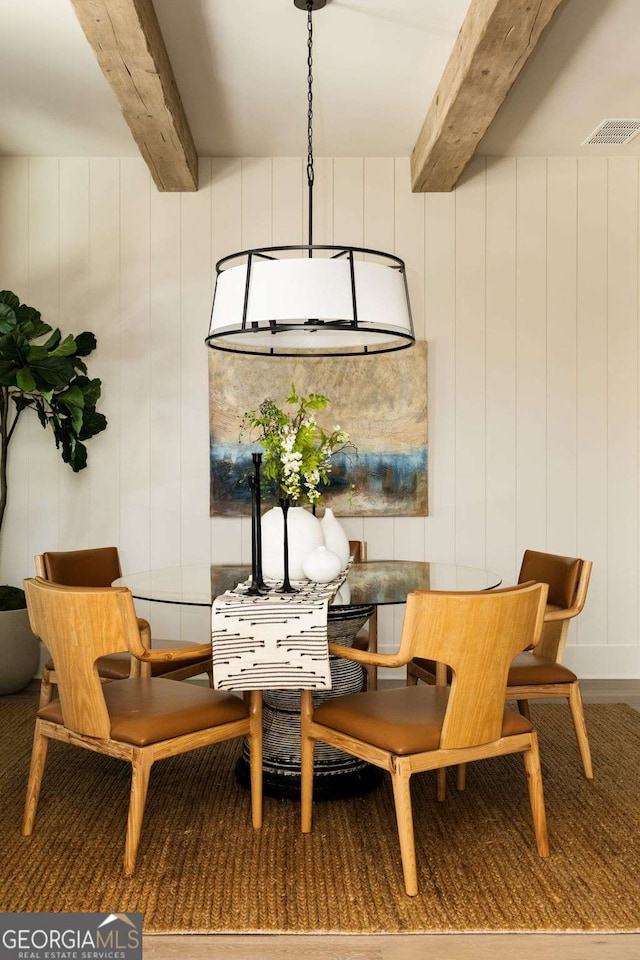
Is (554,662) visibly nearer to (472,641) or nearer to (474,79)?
(472,641)

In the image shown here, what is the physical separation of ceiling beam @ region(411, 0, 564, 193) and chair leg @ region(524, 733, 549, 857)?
2.33 meters

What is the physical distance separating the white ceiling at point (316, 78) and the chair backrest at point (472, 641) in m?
2.35

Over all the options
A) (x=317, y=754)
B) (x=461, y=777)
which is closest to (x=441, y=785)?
(x=461, y=777)

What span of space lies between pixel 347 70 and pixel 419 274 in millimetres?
1336

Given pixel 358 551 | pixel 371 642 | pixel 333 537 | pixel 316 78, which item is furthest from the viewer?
pixel 358 551

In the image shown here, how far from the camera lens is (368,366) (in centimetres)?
481

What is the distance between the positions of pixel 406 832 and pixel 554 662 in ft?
3.80

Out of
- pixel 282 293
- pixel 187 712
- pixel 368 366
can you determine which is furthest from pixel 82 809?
pixel 368 366

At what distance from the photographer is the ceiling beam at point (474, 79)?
9.31 ft

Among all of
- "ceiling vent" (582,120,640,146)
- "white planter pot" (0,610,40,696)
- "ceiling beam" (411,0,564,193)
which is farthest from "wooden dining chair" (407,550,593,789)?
"ceiling vent" (582,120,640,146)

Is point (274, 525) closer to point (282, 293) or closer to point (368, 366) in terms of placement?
point (282, 293)

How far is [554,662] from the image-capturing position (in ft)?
10.4

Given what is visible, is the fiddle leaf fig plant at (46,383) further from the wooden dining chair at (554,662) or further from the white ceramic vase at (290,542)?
the wooden dining chair at (554,662)

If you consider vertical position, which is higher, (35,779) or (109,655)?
(109,655)
